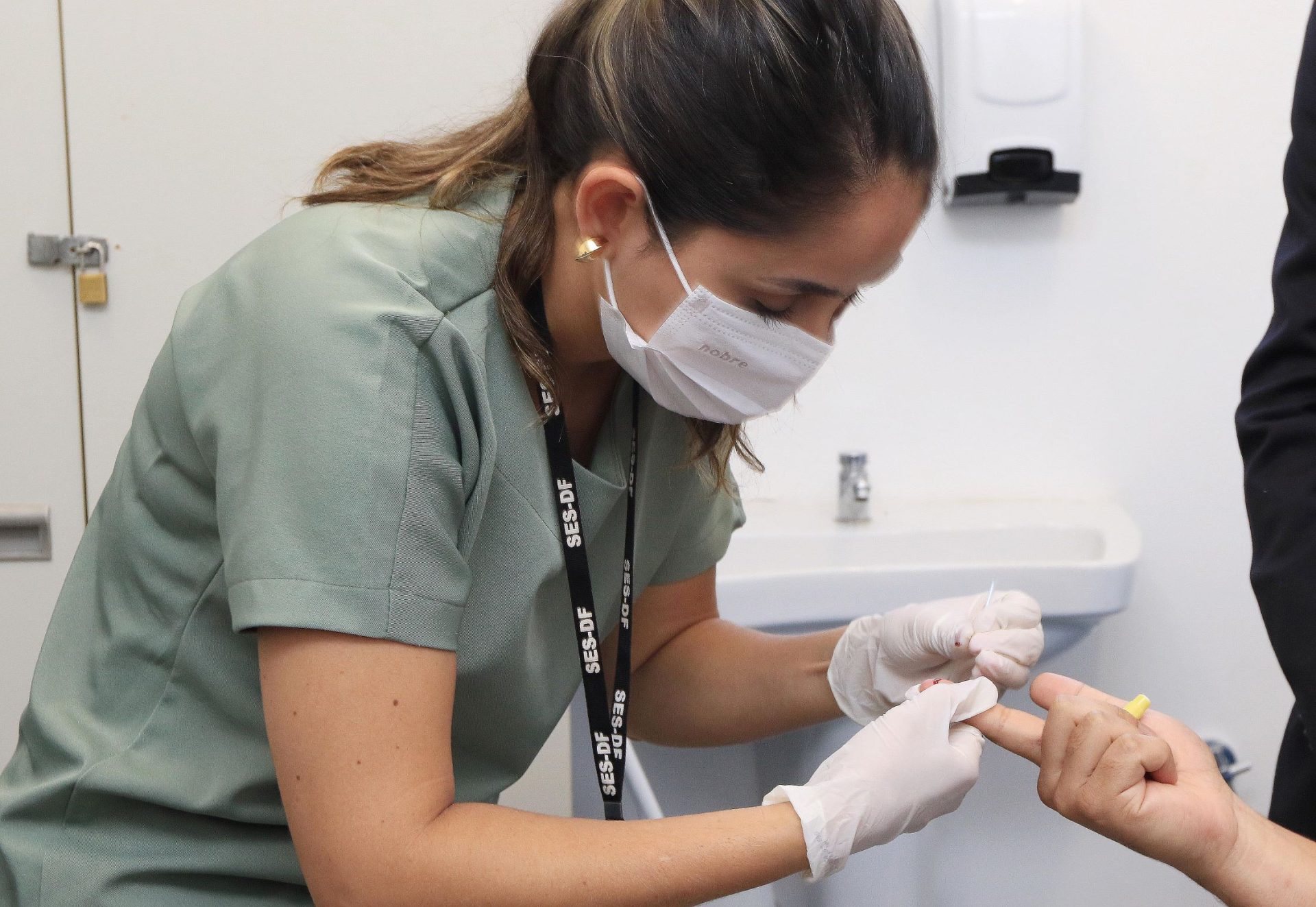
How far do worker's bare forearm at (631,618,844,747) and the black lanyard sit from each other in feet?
0.51

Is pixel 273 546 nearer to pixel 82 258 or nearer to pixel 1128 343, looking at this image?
pixel 82 258

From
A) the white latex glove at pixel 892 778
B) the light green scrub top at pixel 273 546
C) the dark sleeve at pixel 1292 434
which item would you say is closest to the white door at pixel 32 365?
the light green scrub top at pixel 273 546

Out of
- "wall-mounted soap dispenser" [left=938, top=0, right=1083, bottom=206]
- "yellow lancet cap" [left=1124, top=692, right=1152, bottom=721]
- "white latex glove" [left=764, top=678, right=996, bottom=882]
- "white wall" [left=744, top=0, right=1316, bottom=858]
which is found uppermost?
"wall-mounted soap dispenser" [left=938, top=0, right=1083, bottom=206]

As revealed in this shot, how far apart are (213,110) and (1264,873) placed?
4.46ft

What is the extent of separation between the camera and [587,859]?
69 centimetres

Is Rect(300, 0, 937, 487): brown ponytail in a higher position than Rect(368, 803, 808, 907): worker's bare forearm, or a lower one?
higher

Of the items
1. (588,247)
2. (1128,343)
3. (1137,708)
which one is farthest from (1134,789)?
(1128,343)

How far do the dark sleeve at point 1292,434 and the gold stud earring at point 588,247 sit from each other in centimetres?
46

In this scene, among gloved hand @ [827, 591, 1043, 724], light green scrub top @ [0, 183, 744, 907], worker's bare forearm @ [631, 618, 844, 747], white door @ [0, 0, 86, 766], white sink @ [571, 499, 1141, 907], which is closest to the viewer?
light green scrub top @ [0, 183, 744, 907]

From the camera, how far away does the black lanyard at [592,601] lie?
31.8 inches

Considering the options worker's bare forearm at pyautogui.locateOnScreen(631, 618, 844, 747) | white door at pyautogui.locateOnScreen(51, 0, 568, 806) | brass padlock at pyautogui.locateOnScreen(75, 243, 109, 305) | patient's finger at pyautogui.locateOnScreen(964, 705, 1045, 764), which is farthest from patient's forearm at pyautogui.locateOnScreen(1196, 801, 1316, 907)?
Answer: brass padlock at pyautogui.locateOnScreen(75, 243, 109, 305)

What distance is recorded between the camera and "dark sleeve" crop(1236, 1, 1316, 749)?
708mm

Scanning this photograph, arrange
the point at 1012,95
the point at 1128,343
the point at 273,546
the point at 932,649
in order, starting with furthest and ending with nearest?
the point at 1128,343 < the point at 1012,95 < the point at 932,649 < the point at 273,546

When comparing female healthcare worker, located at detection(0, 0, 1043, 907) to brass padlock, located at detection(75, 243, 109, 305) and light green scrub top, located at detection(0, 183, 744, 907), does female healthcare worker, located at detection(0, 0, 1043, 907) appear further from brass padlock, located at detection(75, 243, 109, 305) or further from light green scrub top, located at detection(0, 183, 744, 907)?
brass padlock, located at detection(75, 243, 109, 305)
